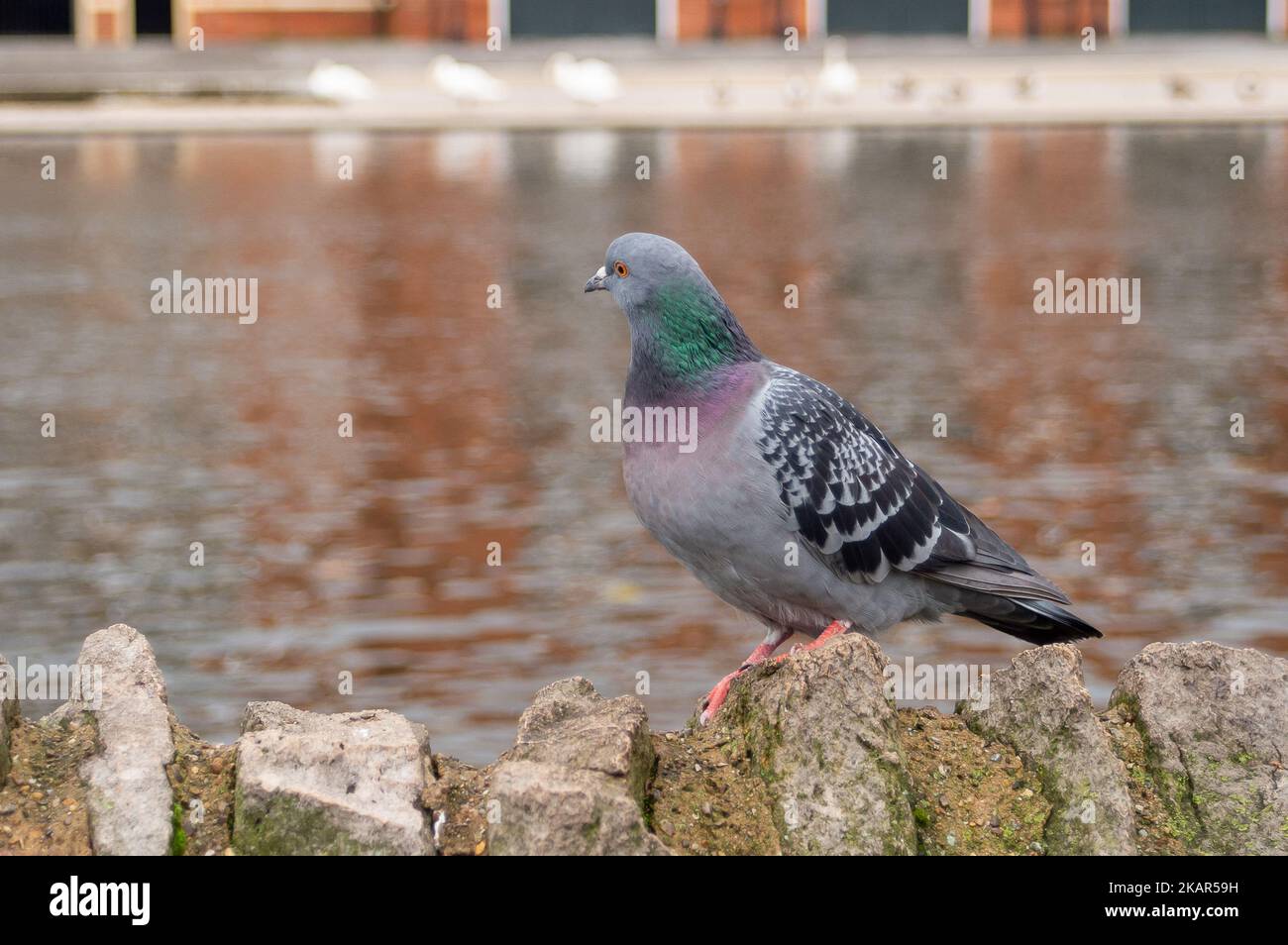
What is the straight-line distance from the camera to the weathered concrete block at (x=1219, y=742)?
455 centimetres

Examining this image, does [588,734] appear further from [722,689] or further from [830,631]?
[830,631]

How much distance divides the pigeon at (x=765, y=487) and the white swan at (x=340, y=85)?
118 ft

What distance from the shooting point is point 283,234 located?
23.0 meters

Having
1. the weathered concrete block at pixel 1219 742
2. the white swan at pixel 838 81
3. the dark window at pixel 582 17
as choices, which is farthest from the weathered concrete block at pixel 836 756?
the dark window at pixel 582 17

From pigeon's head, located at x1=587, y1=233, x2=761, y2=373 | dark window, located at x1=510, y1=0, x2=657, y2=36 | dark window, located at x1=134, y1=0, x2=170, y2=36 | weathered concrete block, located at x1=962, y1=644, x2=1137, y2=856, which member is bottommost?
weathered concrete block, located at x1=962, y1=644, x2=1137, y2=856

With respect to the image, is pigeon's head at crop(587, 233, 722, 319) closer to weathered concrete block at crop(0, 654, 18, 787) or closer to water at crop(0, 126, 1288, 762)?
water at crop(0, 126, 1288, 762)

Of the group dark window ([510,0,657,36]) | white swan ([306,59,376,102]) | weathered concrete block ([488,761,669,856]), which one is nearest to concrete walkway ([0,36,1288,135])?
white swan ([306,59,376,102])

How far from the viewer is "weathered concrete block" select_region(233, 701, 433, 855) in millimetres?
4297

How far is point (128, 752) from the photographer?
4543mm

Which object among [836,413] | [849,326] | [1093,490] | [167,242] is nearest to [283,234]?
[167,242]

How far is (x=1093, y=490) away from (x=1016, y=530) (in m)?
1.16

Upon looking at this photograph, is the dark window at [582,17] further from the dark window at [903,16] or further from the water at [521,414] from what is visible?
the water at [521,414]

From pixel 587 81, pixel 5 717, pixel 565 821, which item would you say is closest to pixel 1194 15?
pixel 587 81

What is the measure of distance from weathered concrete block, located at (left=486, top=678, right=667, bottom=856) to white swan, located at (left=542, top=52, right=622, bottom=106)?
35.5 metres
